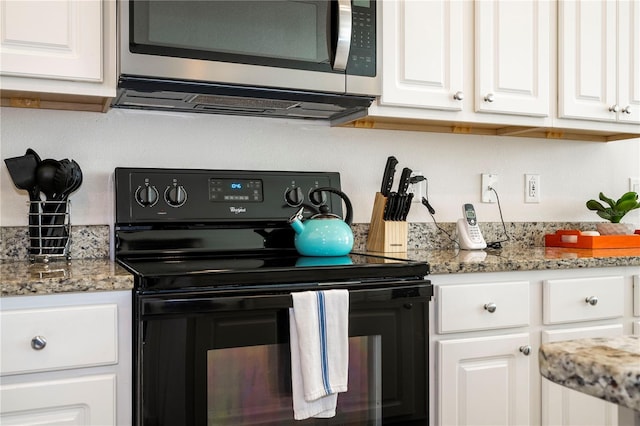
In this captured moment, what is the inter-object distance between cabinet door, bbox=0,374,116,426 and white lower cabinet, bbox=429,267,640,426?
857mm

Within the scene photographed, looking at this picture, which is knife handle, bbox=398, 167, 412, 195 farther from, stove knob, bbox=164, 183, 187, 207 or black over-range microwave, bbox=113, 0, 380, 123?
stove knob, bbox=164, 183, 187, 207

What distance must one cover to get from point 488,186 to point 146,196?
4.36ft

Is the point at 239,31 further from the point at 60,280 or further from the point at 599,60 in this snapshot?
the point at 599,60

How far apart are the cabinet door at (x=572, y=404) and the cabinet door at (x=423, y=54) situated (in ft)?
2.63

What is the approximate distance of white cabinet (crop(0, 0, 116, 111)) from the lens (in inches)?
61.9

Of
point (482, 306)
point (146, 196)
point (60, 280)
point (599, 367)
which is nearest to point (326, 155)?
point (146, 196)

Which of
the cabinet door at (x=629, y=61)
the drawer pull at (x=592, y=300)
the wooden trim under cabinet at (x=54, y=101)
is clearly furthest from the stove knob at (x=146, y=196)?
the cabinet door at (x=629, y=61)

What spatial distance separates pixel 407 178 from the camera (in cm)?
213

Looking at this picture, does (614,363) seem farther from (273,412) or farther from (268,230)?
(268,230)

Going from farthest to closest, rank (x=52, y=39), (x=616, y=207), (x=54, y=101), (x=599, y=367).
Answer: (x=616, y=207), (x=54, y=101), (x=52, y=39), (x=599, y=367)

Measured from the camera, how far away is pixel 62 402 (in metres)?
1.34

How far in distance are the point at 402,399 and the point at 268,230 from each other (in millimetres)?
709

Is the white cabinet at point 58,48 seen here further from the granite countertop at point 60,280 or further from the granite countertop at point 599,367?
the granite countertop at point 599,367

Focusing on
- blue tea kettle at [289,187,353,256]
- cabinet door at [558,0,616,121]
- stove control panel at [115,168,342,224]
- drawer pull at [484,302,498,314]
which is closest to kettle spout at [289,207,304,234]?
blue tea kettle at [289,187,353,256]
